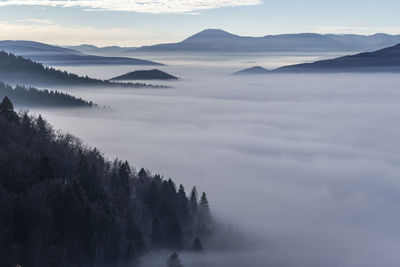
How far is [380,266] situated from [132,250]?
81.4 meters

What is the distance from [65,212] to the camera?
56.9 meters

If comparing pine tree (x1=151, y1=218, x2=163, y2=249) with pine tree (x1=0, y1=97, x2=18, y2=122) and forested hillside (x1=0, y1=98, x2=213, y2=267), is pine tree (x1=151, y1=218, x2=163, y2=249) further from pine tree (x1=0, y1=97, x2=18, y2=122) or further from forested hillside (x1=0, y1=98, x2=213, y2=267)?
pine tree (x1=0, y1=97, x2=18, y2=122)

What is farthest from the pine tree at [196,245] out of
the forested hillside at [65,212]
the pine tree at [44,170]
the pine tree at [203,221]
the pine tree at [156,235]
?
the pine tree at [44,170]

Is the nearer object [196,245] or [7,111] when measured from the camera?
[196,245]

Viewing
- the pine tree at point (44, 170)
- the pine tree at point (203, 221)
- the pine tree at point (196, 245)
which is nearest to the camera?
the pine tree at point (44, 170)

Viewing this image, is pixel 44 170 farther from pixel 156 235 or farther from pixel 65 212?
pixel 156 235

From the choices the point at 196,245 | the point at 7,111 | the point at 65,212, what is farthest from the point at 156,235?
the point at 7,111

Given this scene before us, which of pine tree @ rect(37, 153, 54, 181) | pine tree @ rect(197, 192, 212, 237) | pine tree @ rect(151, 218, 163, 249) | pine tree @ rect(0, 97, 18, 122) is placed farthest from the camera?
pine tree @ rect(197, 192, 212, 237)

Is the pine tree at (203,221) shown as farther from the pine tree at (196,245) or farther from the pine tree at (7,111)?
the pine tree at (7,111)

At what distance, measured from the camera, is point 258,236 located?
12625 centimetres

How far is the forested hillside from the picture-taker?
53531mm

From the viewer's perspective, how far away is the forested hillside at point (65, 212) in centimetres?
5353

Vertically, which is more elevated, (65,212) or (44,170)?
(44,170)

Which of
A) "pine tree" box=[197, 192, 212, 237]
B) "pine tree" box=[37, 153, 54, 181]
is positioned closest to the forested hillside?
"pine tree" box=[37, 153, 54, 181]
